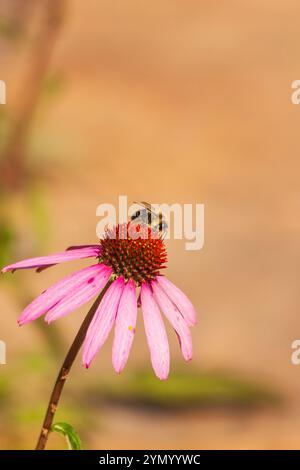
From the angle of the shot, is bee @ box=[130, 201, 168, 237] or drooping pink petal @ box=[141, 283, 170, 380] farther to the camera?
bee @ box=[130, 201, 168, 237]

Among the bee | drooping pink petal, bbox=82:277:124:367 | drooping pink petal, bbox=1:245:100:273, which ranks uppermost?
the bee

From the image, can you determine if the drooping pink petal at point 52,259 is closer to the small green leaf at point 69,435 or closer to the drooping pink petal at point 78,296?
the drooping pink petal at point 78,296

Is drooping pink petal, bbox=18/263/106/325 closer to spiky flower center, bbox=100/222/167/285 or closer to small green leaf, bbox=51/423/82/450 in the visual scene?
spiky flower center, bbox=100/222/167/285

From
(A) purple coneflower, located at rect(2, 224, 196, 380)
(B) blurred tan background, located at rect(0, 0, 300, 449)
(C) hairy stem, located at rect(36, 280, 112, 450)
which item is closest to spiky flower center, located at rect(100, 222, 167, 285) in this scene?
(A) purple coneflower, located at rect(2, 224, 196, 380)

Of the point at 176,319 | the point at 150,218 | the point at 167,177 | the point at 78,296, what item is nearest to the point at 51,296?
the point at 78,296

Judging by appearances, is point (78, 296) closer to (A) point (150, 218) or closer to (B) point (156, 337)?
(B) point (156, 337)

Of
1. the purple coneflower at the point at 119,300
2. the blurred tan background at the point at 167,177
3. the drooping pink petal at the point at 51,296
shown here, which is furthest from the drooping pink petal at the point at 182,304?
the blurred tan background at the point at 167,177
